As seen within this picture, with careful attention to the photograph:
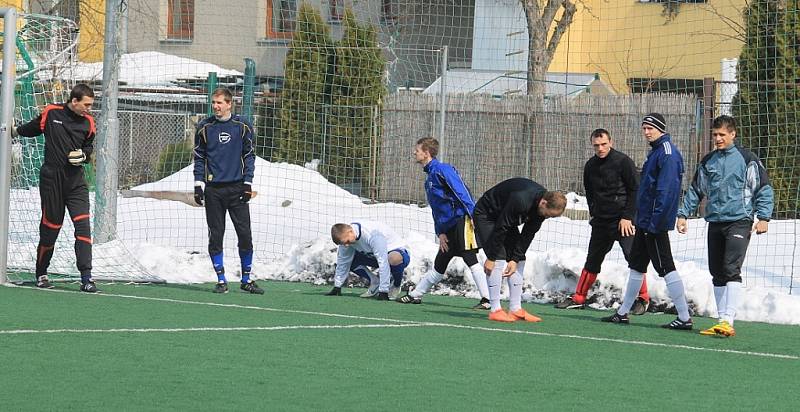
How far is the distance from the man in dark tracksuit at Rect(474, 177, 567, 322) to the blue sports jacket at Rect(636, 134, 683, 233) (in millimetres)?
718

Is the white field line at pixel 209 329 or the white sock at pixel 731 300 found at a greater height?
the white sock at pixel 731 300

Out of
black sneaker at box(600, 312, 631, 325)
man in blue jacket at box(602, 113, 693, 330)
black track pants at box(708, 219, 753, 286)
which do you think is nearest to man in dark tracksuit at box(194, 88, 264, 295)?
black sneaker at box(600, 312, 631, 325)

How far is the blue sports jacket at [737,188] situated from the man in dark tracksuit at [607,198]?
1.72m

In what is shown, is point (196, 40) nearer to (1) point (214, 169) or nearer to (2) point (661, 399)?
(1) point (214, 169)

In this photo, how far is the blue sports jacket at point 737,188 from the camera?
10.1 m

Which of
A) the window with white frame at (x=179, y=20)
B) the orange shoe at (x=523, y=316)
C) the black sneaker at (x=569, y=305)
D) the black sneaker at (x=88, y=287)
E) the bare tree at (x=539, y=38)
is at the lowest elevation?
the black sneaker at (x=569, y=305)

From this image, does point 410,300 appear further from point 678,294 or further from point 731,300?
point 731,300

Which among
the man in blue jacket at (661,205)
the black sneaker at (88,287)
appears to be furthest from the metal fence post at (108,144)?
the man in blue jacket at (661,205)

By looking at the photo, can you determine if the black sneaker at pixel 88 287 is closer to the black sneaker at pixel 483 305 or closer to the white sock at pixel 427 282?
the white sock at pixel 427 282

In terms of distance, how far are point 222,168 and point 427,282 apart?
2.21 m

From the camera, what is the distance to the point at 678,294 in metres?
10.6

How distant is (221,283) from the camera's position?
41.5 ft

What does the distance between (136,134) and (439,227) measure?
60.3 feet

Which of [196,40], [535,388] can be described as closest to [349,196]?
[196,40]
